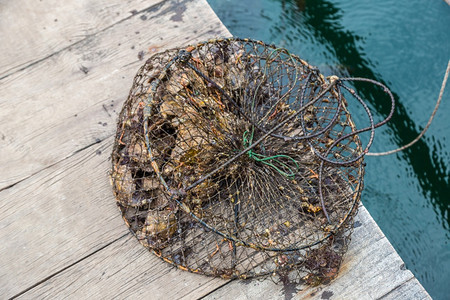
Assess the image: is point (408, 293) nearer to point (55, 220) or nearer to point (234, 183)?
point (234, 183)

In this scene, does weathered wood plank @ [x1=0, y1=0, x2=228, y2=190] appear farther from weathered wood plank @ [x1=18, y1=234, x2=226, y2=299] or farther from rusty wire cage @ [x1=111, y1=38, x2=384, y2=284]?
weathered wood plank @ [x1=18, y1=234, x2=226, y2=299]

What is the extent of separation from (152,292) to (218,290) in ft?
0.88

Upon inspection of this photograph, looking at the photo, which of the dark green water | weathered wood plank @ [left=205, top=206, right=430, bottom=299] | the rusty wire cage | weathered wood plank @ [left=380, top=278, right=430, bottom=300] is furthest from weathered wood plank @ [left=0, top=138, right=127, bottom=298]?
the dark green water

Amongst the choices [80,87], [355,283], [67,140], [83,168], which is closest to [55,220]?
[83,168]

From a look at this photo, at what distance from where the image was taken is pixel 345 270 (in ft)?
5.69

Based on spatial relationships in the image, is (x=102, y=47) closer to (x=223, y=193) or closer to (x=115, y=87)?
(x=115, y=87)

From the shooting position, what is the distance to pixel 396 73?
314cm

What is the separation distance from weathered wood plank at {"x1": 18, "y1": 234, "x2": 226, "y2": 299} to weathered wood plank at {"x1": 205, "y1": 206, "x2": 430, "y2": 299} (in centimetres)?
11

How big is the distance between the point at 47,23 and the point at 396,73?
238 cm

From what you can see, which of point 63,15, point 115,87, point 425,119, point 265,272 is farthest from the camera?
point 425,119

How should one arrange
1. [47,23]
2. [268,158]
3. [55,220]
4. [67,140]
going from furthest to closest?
[47,23] → [67,140] → [55,220] → [268,158]

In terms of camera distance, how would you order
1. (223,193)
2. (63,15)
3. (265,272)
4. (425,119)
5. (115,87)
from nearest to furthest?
(265,272), (223,193), (115,87), (63,15), (425,119)

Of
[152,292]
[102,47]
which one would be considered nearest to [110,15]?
[102,47]

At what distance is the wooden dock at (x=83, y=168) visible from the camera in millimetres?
1726
